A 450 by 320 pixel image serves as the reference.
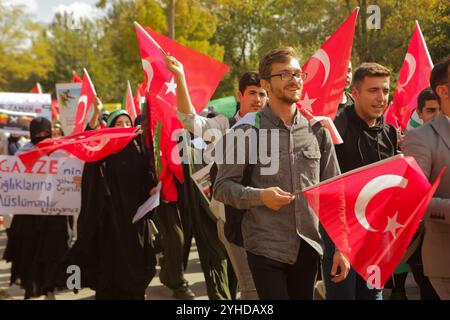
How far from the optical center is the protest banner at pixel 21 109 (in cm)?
1541

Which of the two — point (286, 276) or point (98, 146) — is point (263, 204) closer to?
point (286, 276)

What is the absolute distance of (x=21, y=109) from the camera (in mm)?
15820

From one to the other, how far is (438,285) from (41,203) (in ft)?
15.6

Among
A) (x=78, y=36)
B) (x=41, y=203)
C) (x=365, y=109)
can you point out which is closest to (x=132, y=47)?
(x=78, y=36)

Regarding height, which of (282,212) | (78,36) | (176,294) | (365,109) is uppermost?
(78,36)

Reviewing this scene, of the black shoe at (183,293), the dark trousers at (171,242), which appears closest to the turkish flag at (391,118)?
the dark trousers at (171,242)

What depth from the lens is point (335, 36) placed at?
6891 mm

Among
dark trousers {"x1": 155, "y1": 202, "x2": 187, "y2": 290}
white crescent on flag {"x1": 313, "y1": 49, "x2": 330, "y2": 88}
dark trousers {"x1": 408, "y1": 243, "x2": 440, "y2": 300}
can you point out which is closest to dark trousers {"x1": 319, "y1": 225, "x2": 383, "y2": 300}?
dark trousers {"x1": 408, "y1": 243, "x2": 440, "y2": 300}

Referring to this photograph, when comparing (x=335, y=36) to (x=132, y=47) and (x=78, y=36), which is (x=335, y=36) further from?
(x=78, y=36)

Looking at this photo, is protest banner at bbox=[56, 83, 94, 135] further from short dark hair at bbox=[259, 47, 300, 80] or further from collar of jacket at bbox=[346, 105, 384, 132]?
short dark hair at bbox=[259, 47, 300, 80]

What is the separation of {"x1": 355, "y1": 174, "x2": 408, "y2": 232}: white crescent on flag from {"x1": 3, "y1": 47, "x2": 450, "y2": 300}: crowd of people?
0.17m

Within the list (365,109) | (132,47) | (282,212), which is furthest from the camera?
(132,47)

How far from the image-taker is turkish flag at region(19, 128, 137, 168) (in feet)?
22.8

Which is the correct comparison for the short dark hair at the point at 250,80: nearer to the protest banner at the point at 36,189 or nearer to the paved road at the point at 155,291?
the protest banner at the point at 36,189
